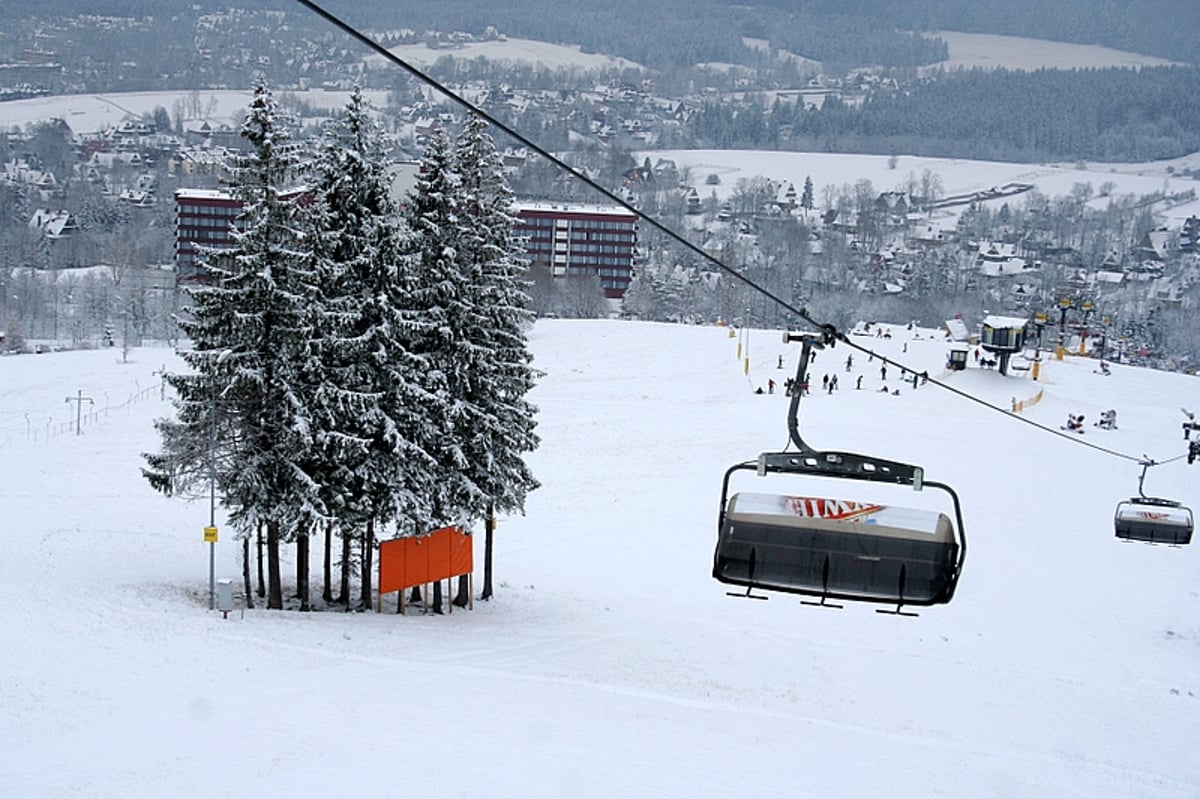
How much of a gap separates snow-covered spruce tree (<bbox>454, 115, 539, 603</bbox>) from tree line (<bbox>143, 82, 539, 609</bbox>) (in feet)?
0.11

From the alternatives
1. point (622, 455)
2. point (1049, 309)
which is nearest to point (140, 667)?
point (622, 455)

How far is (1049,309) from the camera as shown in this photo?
5143 inches

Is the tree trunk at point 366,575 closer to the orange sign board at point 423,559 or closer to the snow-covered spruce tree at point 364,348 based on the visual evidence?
the orange sign board at point 423,559

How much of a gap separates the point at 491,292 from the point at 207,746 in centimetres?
1076

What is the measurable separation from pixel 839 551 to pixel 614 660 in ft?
36.7

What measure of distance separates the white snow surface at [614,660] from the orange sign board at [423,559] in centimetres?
84

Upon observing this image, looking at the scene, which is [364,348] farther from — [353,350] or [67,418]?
[67,418]

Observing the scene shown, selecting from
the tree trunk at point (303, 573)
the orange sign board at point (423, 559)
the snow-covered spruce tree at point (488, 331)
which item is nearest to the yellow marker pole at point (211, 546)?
the tree trunk at point (303, 573)

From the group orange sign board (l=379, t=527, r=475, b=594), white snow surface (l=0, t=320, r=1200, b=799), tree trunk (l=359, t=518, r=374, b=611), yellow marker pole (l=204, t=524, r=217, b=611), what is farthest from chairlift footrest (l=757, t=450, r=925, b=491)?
tree trunk (l=359, t=518, r=374, b=611)

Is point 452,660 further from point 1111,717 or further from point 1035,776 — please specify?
point 1111,717

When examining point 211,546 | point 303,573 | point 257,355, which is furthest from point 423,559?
point 257,355

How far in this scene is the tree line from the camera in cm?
1970

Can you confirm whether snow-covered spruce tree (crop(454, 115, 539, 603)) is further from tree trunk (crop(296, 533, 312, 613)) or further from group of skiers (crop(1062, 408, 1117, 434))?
group of skiers (crop(1062, 408, 1117, 434))

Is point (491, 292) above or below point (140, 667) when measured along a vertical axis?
above
